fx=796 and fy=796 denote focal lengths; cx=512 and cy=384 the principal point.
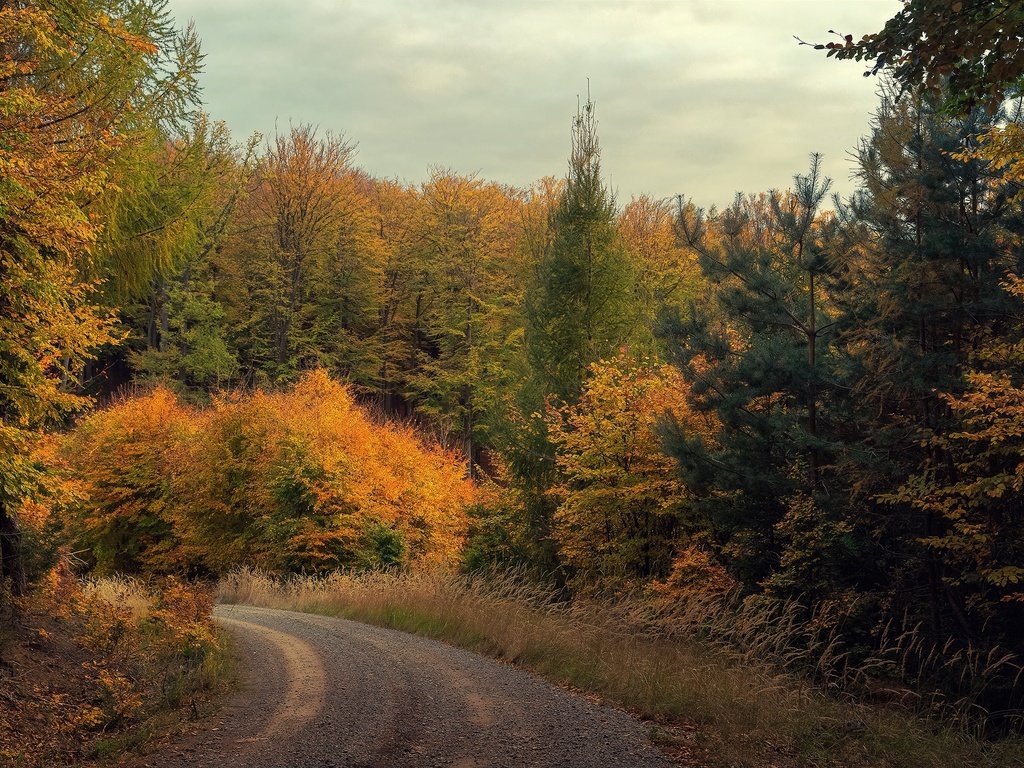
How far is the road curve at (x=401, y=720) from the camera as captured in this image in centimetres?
673

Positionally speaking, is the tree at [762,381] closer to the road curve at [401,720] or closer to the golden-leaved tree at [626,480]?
the golden-leaved tree at [626,480]

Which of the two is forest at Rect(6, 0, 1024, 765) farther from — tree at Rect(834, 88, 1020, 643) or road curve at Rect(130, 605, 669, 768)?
road curve at Rect(130, 605, 669, 768)

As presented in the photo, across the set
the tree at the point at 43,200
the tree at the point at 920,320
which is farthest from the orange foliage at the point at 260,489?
the tree at the point at 920,320

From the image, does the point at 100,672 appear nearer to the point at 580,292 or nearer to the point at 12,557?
the point at 12,557

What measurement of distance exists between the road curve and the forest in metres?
3.37

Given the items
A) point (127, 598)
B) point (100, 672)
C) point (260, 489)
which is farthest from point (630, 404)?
point (260, 489)

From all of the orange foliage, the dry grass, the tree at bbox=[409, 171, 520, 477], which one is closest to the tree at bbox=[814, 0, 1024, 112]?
the dry grass

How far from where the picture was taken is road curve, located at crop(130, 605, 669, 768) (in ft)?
22.1

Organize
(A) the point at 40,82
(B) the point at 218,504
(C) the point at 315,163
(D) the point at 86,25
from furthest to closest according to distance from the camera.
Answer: (C) the point at 315,163 → (B) the point at 218,504 → (A) the point at 40,82 → (D) the point at 86,25

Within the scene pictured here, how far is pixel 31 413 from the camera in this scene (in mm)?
8625

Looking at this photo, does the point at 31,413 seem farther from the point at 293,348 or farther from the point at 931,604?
the point at 293,348

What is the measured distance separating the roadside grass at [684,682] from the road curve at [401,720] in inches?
20.1

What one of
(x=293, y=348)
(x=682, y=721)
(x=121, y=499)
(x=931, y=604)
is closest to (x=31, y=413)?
(x=682, y=721)

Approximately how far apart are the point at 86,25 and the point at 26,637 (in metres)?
7.09
